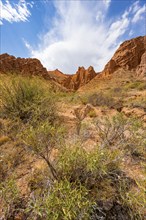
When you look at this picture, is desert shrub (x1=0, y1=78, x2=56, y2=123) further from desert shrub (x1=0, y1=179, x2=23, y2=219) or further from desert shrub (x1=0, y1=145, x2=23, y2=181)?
desert shrub (x1=0, y1=179, x2=23, y2=219)

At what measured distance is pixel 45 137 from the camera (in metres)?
2.44

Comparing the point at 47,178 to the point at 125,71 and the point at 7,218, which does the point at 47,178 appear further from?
the point at 125,71

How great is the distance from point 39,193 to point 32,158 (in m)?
1.10

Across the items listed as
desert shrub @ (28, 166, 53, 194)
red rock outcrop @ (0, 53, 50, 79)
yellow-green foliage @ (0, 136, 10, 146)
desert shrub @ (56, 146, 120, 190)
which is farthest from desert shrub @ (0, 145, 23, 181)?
red rock outcrop @ (0, 53, 50, 79)

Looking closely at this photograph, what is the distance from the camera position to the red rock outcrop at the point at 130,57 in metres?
43.0

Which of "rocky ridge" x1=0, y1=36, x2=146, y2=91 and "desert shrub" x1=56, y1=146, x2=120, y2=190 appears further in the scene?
"rocky ridge" x1=0, y1=36, x2=146, y2=91

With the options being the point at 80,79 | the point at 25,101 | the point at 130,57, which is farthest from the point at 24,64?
the point at 25,101

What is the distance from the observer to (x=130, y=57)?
147 ft

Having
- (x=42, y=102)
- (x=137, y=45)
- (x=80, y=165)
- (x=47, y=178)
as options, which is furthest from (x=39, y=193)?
(x=137, y=45)

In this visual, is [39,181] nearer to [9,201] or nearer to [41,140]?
[9,201]

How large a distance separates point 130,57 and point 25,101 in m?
45.6

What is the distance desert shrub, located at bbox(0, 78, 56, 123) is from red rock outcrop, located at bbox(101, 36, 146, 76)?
128 ft

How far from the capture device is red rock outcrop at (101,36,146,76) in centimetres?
4300

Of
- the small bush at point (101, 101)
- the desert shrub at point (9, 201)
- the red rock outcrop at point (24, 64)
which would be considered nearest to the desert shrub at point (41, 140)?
the desert shrub at point (9, 201)
